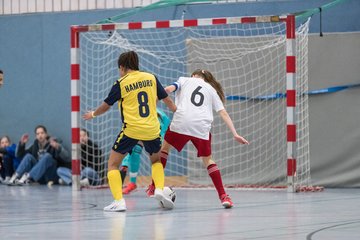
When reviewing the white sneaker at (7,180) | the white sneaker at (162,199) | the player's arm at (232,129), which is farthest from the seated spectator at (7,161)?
the player's arm at (232,129)

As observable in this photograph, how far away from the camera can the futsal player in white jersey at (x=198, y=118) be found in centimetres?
1259

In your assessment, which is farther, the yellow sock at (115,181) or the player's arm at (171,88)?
the player's arm at (171,88)

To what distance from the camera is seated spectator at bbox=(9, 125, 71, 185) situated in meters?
19.6

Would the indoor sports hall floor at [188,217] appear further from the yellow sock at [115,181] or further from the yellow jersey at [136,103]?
the yellow jersey at [136,103]

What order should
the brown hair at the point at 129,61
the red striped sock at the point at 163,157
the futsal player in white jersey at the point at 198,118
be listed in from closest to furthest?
the brown hair at the point at 129,61 → the futsal player in white jersey at the point at 198,118 → the red striped sock at the point at 163,157

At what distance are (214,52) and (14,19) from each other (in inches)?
204

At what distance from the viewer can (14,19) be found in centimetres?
2122

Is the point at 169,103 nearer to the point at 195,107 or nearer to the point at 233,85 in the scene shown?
the point at 195,107

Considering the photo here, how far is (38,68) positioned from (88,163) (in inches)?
117

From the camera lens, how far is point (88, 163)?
1895cm

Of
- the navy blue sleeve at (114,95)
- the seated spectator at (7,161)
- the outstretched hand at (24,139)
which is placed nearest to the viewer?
the navy blue sleeve at (114,95)

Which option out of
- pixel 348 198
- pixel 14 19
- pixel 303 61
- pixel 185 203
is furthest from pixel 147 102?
pixel 14 19

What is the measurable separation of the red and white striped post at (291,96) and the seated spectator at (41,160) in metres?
5.59

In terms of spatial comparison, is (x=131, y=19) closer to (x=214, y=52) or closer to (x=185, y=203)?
(x=214, y=52)
